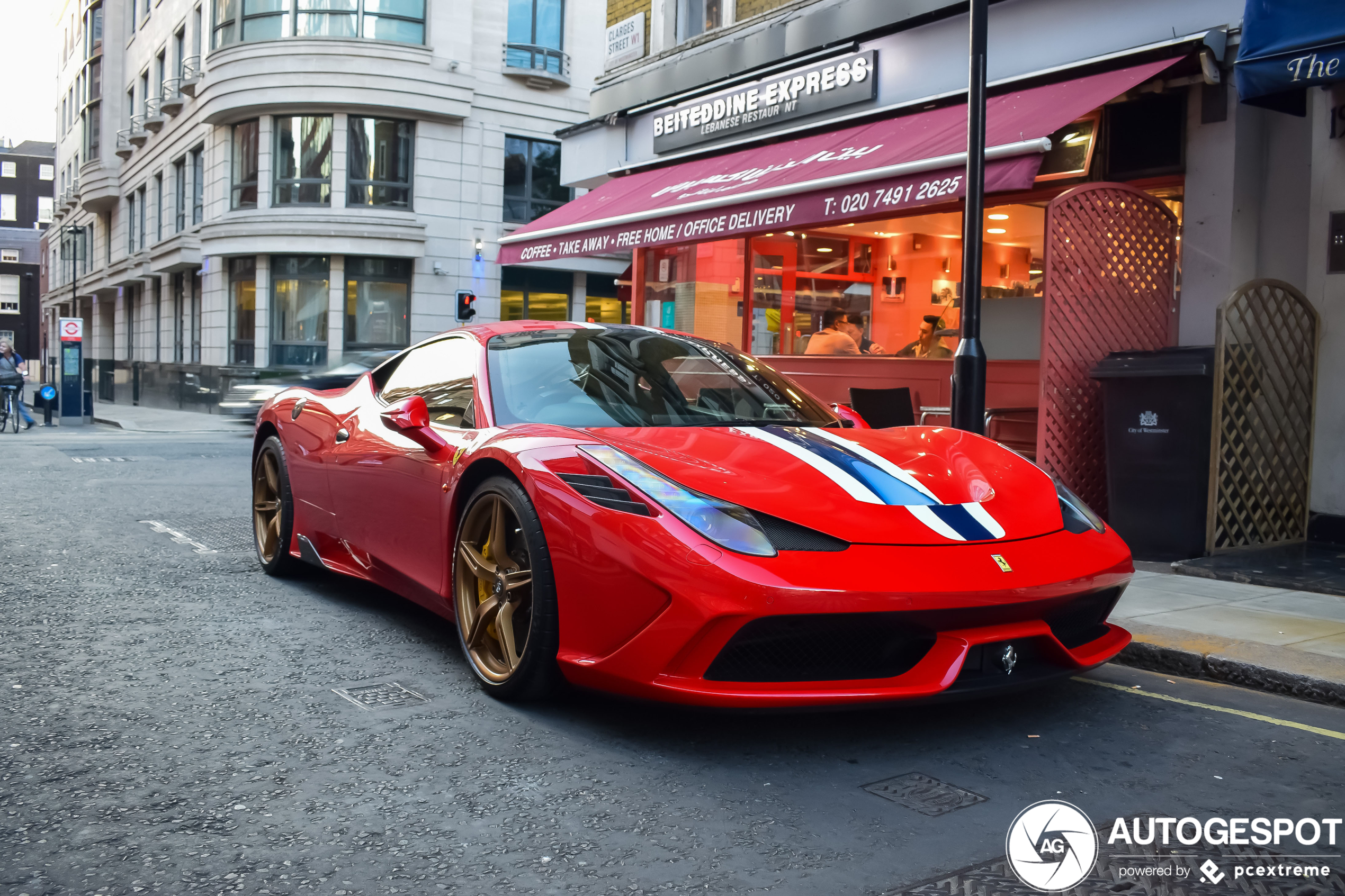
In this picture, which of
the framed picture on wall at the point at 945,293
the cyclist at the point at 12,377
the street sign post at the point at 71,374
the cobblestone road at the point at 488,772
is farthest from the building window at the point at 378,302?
the cobblestone road at the point at 488,772

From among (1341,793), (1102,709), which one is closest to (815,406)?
(1102,709)

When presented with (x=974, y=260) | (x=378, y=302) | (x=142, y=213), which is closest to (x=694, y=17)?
(x=974, y=260)

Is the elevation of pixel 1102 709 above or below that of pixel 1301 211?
below

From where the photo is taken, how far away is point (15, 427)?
21219 mm

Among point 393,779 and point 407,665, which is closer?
point 393,779

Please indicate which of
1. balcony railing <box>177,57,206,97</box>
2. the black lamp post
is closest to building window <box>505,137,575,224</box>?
balcony railing <box>177,57,206,97</box>

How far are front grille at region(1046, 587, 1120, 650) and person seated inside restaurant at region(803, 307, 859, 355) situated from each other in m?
8.59

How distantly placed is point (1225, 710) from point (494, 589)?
8.64 feet

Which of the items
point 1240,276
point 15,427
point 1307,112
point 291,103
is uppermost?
point 291,103

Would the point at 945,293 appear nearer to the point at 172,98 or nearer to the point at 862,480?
the point at 862,480

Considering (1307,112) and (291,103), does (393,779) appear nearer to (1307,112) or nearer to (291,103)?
(1307,112)

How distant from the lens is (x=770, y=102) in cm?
1227

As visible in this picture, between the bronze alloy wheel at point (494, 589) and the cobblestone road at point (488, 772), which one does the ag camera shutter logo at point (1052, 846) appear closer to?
the cobblestone road at point (488, 772)

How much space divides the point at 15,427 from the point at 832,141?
17102 millimetres
